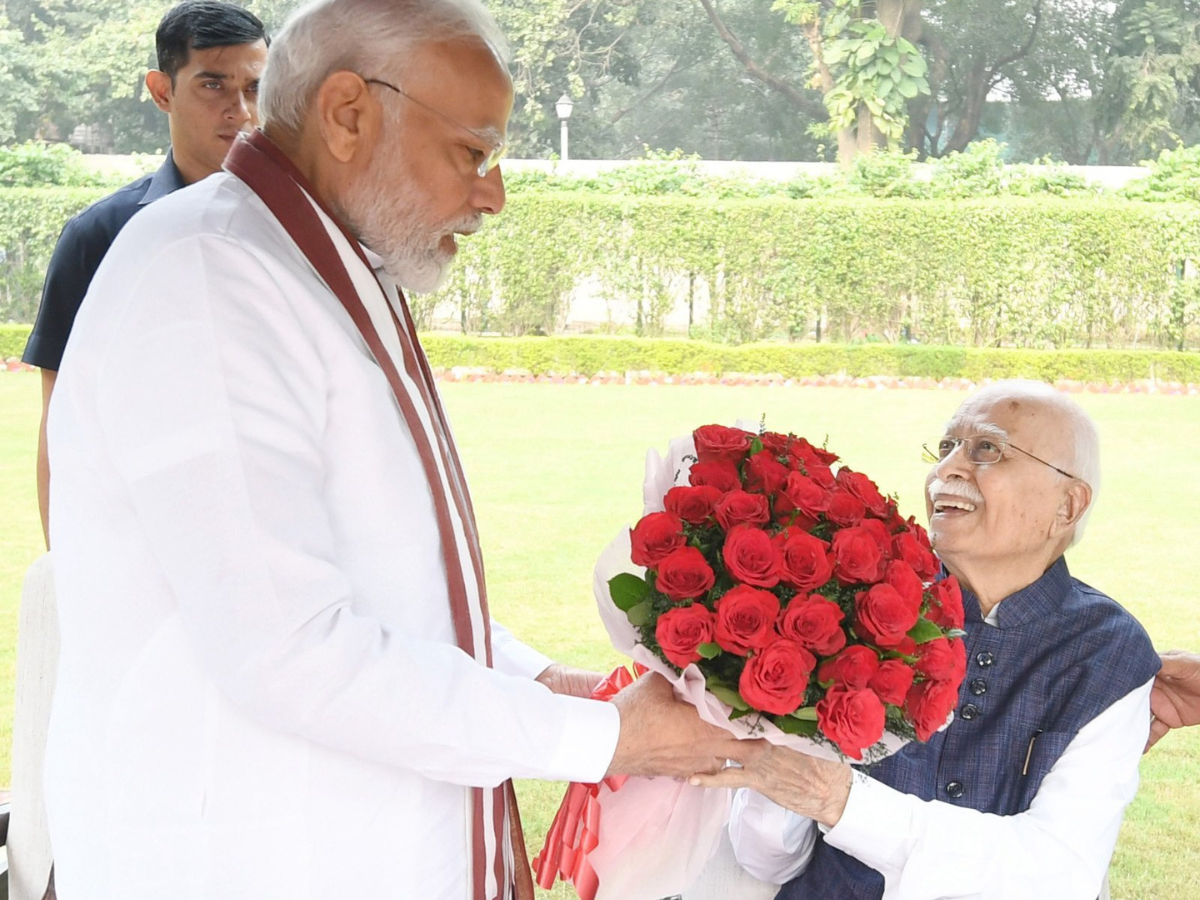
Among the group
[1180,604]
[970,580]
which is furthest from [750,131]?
[970,580]

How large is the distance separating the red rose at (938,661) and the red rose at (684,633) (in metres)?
0.27

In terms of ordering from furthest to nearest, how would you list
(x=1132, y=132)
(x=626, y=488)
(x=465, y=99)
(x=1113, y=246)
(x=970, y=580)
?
(x=1132, y=132) → (x=1113, y=246) → (x=626, y=488) → (x=970, y=580) → (x=465, y=99)

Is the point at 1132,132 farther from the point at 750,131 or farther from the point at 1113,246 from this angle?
the point at 750,131

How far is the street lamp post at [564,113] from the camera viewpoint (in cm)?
1538

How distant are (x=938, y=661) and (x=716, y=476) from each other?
0.35 metres

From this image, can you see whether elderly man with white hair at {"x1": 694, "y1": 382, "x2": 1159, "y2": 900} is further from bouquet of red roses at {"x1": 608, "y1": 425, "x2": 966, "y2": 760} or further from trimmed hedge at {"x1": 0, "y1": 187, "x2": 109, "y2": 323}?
trimmed hedge at {"x1": 0, "y1": 187, "x2": 109, "y2": 323}

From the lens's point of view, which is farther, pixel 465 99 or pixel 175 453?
pixel 465 99

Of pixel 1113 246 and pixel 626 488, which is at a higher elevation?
pixel 1113 246

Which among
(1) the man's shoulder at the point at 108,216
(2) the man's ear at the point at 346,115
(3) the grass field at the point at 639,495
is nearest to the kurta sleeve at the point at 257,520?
(2) the man's ear at the point at 346,115

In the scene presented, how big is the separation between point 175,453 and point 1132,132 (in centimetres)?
1582

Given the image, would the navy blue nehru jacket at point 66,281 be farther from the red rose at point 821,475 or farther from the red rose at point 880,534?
the red rose at point 880,534

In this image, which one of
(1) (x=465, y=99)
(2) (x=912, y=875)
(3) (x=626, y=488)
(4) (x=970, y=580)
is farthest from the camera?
(3) (x=626, y=488)

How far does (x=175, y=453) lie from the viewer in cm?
128

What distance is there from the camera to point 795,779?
1.80 metres
